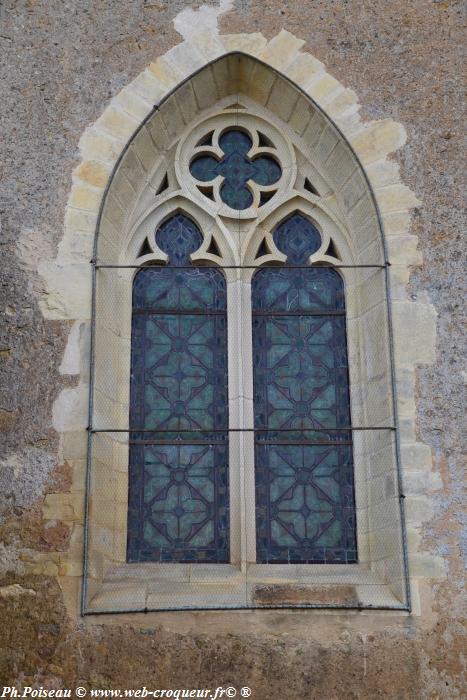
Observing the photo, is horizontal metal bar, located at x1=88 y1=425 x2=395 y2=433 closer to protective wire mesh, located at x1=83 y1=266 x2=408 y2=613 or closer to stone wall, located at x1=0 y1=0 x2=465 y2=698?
protective wire mesh, located at x1=83 y1=266 x2=408 y2=613

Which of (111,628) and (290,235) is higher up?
(290,235)

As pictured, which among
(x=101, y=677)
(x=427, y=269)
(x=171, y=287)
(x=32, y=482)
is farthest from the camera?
(x=171, y=287)

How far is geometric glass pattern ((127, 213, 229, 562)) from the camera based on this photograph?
5398 mm

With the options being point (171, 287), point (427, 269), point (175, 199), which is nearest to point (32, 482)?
point (171, 287)

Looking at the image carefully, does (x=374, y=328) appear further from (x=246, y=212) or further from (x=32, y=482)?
(x=32, y=482)

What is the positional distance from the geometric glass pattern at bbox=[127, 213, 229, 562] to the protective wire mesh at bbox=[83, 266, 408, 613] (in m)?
0.02

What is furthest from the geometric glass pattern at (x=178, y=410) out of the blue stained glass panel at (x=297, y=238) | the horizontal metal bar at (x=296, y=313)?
the blue stained glass panel at (x=297, y=238)

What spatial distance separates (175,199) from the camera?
6.14 meters

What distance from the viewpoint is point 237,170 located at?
624 cm

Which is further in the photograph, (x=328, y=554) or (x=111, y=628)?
(x=328, y=554)

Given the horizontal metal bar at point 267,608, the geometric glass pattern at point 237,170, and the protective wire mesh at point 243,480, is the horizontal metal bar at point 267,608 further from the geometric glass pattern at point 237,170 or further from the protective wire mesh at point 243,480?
the geometric glass pattern at point 237,170

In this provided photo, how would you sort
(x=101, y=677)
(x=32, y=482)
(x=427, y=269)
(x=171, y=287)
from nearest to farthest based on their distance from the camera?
(x=101, y=677) → (x=32, y=482) → (x=427, y=269) → (x=171, y=287)

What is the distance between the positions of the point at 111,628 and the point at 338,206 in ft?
9.33

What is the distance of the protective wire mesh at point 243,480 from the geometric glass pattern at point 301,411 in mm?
22
